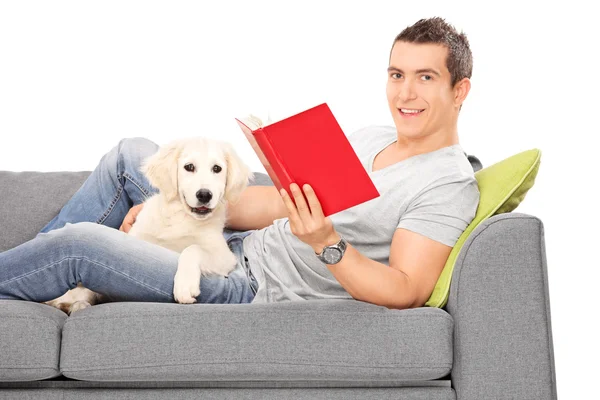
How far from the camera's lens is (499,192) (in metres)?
2.47

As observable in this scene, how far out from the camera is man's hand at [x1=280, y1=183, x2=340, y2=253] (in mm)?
2055

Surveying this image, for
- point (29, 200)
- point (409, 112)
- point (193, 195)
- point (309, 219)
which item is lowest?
point (29, 200)

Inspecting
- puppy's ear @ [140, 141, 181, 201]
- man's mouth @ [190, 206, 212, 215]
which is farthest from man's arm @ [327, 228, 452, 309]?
puppy's ear @ [140, 141, 181, 201]

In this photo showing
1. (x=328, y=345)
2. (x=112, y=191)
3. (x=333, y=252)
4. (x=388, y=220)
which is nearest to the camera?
(x=333, y=252)

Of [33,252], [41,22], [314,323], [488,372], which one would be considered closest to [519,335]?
[488,372]

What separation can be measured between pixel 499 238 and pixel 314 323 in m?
0.58

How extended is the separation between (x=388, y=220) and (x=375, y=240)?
9 cm

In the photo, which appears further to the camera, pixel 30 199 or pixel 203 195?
pixel 30 199

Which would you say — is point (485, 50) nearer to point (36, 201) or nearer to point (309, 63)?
point (309, 63)

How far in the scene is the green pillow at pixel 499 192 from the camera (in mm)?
2355

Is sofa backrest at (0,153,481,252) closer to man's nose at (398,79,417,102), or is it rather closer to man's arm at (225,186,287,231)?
man's arm at (225,186,287,231)

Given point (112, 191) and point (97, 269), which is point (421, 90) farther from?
point (112, 191)

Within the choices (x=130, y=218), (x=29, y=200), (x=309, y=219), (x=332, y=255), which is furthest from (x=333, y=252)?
(x=29, y=200)

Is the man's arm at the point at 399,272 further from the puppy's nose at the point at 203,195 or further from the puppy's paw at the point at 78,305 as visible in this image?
the puppy's paw at the point at 78,305
